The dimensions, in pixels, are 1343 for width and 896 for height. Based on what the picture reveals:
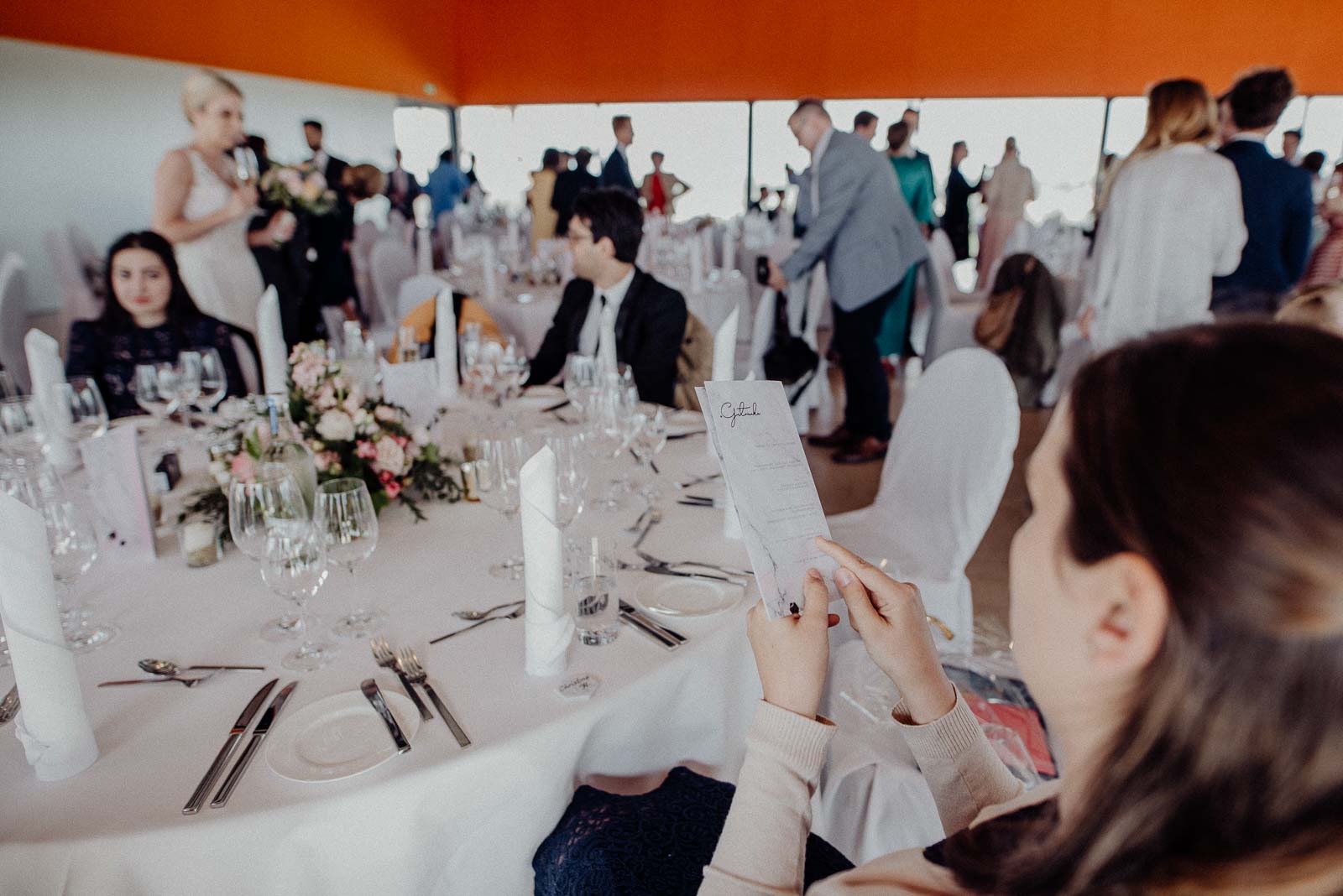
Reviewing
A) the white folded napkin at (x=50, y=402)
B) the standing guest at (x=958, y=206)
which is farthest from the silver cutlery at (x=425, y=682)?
the standing guest at (x=958, y=206)

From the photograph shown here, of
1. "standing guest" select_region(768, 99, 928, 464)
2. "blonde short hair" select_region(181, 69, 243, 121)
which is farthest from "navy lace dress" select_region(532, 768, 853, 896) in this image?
"blonde short hair" select_region(181, 69, 243, 121)

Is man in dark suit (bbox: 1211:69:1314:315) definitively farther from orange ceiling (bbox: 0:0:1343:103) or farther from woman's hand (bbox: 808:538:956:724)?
orange ceiling (bbox: 0:0:1343:103)

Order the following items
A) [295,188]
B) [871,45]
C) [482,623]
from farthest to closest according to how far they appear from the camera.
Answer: [871,45], [295,188], [482,623]

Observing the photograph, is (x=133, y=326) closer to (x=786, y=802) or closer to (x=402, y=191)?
(x=786, y=802)

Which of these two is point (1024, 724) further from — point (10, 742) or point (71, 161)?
point (71, 161)

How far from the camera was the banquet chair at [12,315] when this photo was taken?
3.51 metres

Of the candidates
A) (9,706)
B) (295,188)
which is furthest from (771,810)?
(295,188)

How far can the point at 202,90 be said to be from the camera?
3510 millimetres

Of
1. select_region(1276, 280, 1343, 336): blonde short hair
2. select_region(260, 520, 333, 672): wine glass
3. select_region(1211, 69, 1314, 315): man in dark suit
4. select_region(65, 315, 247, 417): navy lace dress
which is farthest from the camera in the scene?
select_region(1211, 69, 1314, 315): man in dark suit

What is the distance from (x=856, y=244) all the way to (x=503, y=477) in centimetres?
309

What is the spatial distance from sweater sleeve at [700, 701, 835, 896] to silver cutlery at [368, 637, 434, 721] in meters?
0.42

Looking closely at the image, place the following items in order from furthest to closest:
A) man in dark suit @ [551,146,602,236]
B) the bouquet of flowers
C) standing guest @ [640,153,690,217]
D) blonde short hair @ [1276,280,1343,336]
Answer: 1. standing guest @ [640,153,690,217]
2. man in dark suit @ [551,146,602,236]
3. the bouquet of flowers
4. blonde short hair @ [1276,280,1343,336]

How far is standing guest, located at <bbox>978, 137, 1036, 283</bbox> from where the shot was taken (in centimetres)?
805

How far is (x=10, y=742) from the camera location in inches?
39.8
